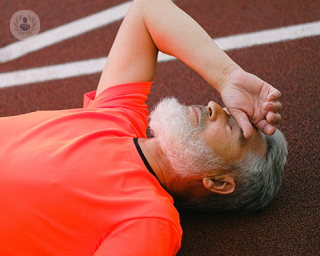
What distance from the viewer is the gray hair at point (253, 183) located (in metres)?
1.07

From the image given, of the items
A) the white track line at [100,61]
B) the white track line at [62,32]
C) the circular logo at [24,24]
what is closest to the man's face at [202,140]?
the white track line at [100,61]

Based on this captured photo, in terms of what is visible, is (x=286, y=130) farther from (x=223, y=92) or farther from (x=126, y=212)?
(x=126, y=212)

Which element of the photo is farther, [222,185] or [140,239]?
[222,185]

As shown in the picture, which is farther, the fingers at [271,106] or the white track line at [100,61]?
the white track line at [100,61]

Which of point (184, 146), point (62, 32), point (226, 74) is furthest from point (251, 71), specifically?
point (62, 32)

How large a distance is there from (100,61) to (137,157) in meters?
0.92

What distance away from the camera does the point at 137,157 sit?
1.08 m

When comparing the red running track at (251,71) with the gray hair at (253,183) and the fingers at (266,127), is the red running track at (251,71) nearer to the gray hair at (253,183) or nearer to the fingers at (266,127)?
the gray hair at (253,183)

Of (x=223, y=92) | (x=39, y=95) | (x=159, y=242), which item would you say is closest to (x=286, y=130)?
(x=223, y=92)

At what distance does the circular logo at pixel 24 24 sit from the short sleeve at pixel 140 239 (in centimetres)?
158

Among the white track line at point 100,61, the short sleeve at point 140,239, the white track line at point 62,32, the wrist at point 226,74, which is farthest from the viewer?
the white track line at point 62,32

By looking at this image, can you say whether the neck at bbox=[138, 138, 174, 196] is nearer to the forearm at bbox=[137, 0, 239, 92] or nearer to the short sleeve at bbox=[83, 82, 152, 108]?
the short sleeve at bbox=[83, 82, 152, 108]

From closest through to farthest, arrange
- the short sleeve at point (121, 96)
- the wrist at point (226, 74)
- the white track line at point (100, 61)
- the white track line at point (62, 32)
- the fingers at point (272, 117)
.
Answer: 1. the fingers at point (272, 117)
2. the wrist at point (226, 74)
3. the short sleeve at point (121, 96)
4. the white track line at point (100, 61)
5. the white track line at point (62, 32)

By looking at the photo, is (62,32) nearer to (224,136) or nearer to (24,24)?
(24,24)
